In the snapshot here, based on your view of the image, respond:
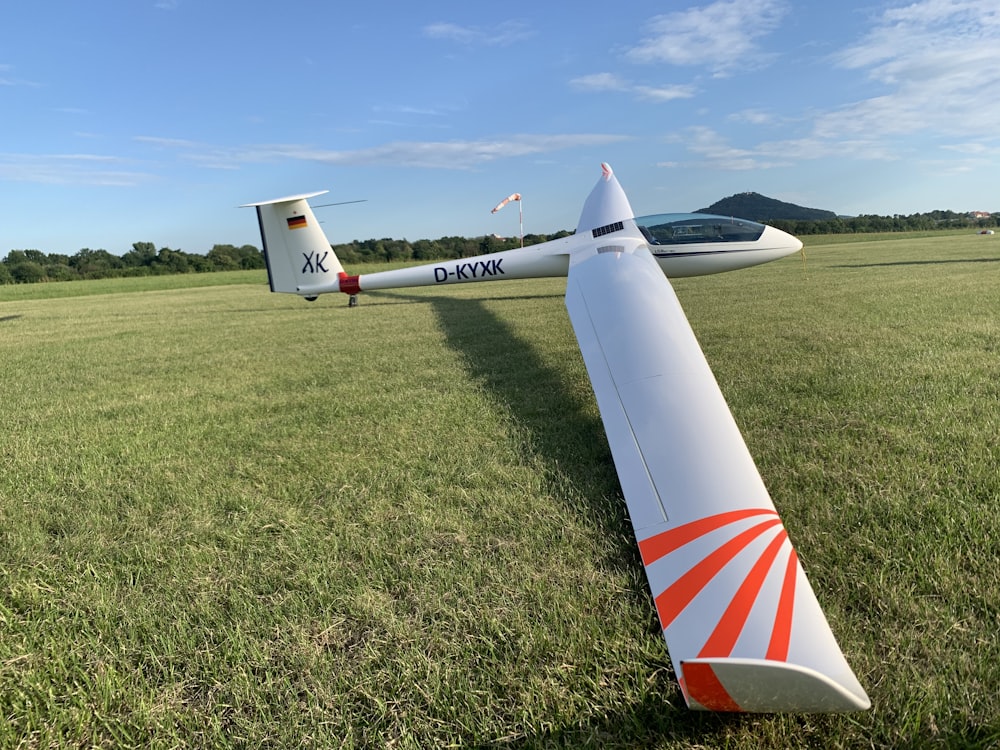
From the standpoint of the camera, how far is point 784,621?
1.69 meters

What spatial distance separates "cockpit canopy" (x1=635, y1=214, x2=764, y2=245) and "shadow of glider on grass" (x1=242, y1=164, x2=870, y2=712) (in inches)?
194

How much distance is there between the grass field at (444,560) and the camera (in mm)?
1701

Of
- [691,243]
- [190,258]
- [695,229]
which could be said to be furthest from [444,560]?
[190,258]

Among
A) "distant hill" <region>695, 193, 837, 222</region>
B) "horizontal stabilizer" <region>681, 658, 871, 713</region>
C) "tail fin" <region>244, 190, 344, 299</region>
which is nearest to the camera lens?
"horizontal stabilizer" <region>681, 658, 871, 713</region>

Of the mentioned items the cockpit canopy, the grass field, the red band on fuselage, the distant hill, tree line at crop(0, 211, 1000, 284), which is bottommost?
the grass field

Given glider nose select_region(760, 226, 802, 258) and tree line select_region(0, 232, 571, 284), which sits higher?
tree line select_region(0, 232, 571, 284)

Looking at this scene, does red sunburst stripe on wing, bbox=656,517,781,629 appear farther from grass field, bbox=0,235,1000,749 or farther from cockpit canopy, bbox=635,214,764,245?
cockpit canopy, bbox=635,214,764,245

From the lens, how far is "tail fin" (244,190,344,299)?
12102mm

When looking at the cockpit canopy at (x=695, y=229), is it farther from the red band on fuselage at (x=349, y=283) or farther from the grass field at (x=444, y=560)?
the red band on fuselage at (x=349, y=283)

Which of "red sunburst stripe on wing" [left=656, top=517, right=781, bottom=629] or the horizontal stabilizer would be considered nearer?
the horizontal stabilizer

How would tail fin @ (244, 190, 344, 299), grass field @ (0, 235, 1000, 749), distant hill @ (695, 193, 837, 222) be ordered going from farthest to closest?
distant hill @ (695, 193, 837, 222)
tail fin @ (244, 190, 344, 299)
grass field @ (0, 235, 1000, 749)

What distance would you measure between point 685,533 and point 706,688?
763 mm

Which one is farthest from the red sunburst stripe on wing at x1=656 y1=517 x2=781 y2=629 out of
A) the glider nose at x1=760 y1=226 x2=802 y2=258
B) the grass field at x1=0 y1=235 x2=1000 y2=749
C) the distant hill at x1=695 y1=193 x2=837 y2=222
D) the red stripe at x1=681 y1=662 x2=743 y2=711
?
the distant hill at x1=695 y1=193 x2=837 y2=222

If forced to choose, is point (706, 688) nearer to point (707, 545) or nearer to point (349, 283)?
point (707, 545)
